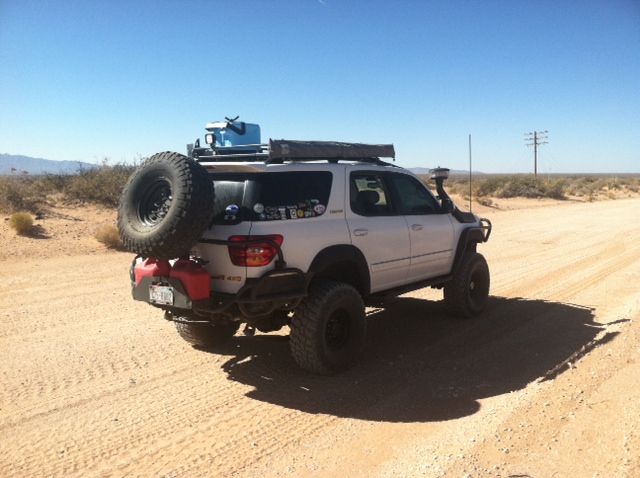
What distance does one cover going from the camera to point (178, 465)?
3553mm

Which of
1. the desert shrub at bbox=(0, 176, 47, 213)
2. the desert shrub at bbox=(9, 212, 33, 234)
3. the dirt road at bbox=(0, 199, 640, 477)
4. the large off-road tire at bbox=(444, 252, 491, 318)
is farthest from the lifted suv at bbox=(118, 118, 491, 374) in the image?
the desert shrub at bbox=(0, 176, 47, 213)

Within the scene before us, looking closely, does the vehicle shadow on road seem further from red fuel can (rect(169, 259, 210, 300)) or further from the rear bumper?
red fuel can (rect(169, 259, 210, 300))

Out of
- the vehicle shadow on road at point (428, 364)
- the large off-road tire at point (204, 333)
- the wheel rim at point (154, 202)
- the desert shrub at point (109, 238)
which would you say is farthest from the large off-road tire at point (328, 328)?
the desert shrub at point (109, 238)

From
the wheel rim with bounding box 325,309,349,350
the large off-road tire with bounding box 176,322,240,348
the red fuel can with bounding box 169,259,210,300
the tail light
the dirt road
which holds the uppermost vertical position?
the tail light

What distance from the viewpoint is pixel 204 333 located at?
19.0 ft

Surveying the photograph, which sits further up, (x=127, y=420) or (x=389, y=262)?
(x=389, y=262)

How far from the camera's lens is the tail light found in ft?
14.5

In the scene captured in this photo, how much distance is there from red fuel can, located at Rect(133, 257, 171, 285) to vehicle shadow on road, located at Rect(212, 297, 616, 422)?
1.24 metres

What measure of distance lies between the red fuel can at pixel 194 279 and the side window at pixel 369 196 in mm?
1667

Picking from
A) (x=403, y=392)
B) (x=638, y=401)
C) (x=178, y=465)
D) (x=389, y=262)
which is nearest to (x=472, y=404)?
(x=403, y=392)

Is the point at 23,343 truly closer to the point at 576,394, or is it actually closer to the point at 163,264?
the point at 163,264

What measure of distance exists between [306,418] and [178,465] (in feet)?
3.46

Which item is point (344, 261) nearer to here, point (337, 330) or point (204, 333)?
point (337, 330)

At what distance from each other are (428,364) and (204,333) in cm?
230
